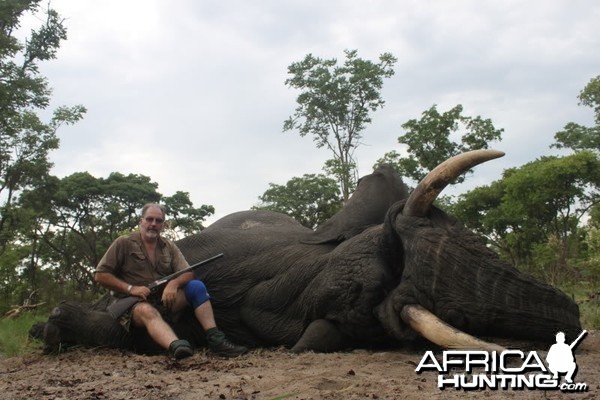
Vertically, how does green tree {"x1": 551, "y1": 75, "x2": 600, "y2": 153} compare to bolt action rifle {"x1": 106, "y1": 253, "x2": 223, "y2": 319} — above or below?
above

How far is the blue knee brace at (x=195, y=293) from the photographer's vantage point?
16.6 feet

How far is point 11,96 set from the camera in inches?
672

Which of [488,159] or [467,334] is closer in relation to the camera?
[467,334]

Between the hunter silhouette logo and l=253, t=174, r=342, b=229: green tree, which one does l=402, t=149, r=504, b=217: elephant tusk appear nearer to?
the hunter silhouette logo

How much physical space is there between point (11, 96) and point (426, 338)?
601 inches

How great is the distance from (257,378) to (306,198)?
66.3 feet

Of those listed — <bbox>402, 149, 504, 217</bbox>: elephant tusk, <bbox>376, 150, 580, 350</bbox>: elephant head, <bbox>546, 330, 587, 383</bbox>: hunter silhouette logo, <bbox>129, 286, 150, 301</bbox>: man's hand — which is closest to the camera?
<bbox>546, 330, 587, 383</bbox>: hunter silhouette logo

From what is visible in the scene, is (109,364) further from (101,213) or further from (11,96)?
(101,213)

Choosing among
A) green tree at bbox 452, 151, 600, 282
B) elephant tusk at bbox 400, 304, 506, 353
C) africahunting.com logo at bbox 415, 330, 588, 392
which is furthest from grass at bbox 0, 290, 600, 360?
green tree at bbox 452, 151, 600, 282

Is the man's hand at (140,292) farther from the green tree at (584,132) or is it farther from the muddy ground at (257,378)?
the green tree at (584,132)

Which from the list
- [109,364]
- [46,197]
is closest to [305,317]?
[109,364]

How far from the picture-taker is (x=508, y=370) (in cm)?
322

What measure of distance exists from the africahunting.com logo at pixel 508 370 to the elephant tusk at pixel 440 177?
3.38 feet

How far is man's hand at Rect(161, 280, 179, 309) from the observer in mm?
4996
